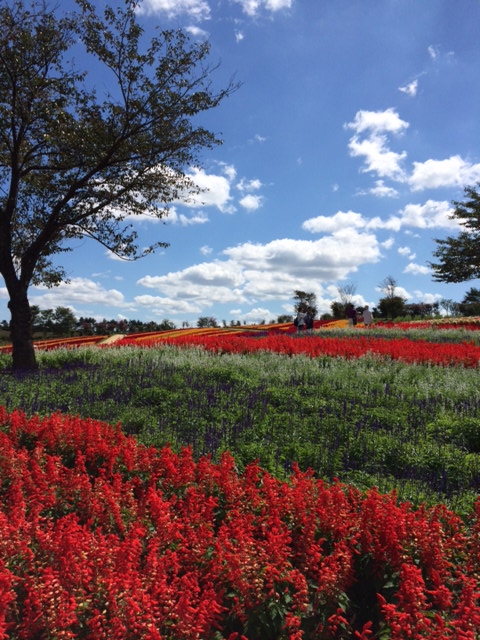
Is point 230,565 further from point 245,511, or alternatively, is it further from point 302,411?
point 302,411

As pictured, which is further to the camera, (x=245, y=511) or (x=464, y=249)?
(x=464, y=249)

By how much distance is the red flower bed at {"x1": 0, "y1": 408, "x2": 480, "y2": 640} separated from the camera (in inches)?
102

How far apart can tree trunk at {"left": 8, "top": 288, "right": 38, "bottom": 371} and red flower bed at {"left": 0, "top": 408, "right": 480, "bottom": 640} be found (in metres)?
8.73

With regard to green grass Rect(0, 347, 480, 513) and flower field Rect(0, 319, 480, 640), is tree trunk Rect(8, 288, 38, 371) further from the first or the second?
flower field Rect(0, 319, 480, 640)

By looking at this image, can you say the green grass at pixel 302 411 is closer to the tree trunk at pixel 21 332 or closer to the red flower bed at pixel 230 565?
the red flower bed at pixel 230 565

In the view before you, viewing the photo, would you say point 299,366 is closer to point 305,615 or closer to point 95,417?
point 95,417

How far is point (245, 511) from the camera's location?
3.94 metres

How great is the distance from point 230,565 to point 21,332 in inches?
442

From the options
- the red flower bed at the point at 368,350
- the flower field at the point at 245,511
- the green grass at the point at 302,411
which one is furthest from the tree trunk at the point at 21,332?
the red flower bed at the point at 368,350

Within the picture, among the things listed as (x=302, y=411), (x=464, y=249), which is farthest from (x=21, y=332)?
(x=464, y=249)

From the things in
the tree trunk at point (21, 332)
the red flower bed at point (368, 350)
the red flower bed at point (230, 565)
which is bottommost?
the red flower bed at point (230, 565)

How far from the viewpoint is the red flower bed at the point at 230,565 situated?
8.54ft

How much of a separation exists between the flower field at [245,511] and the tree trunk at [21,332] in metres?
3.73

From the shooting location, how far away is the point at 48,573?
2717 mm
